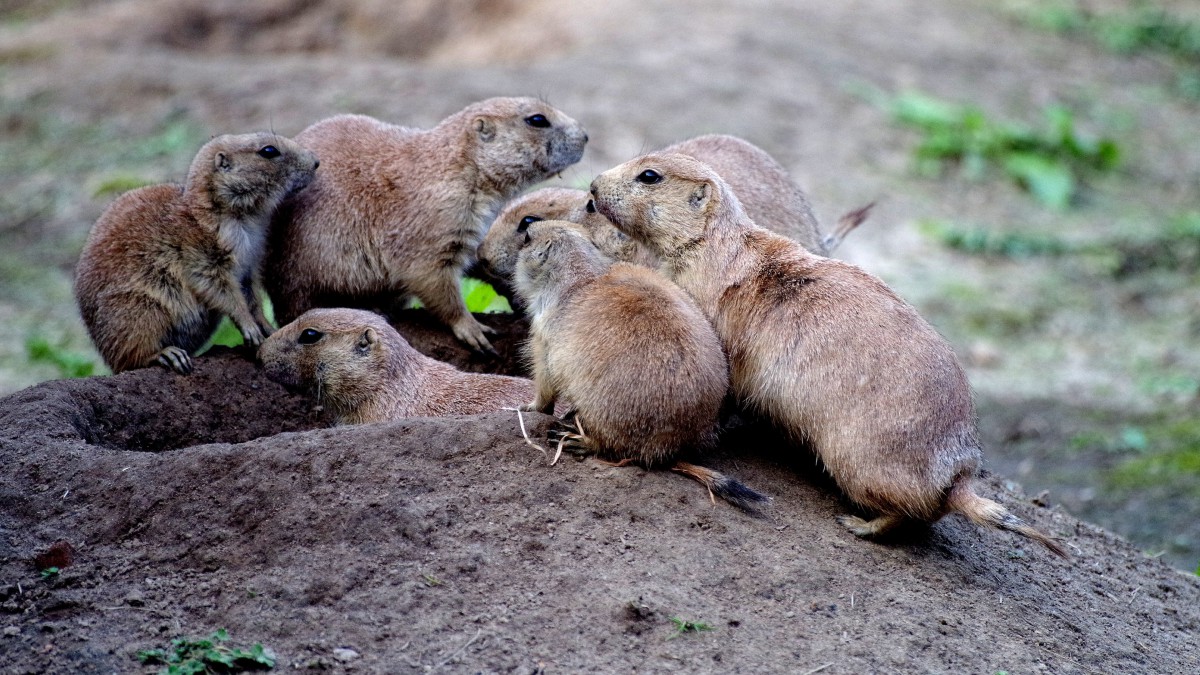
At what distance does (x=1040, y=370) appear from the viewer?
11.0m

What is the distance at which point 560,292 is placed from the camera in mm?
5402

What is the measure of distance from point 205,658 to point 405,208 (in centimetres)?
319

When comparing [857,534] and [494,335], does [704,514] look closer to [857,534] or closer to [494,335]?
[857,534]

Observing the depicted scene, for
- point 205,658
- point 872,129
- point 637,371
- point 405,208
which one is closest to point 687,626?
point 637,371

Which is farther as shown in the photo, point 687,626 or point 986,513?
point 986,513

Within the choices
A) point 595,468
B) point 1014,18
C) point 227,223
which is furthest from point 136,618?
point 1014,18

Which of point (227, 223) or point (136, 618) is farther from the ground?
point (227, 223)

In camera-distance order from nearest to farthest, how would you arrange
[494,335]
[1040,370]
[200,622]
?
[200,622] → [494,335] → [1040,370]

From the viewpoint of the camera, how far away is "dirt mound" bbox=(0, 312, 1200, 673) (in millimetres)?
4211

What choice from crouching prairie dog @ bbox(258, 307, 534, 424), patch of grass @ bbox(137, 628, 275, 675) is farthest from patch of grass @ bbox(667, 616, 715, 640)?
crouching prairie dog @ bbox(258, 307, 534, 424)

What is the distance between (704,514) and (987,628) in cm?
117

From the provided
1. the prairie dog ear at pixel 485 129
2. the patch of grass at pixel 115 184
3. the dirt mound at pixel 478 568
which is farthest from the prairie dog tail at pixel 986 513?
the patch of grass at pixel 115 184

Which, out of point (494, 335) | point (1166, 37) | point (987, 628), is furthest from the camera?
point (1166, 37)

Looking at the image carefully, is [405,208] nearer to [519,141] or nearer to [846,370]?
[519,141]
